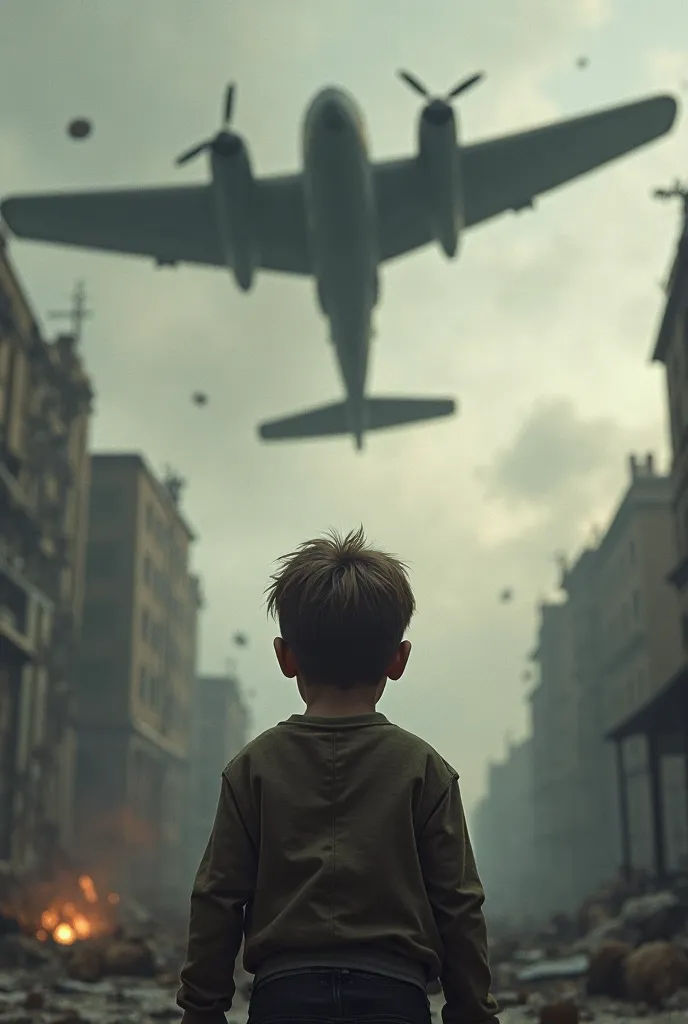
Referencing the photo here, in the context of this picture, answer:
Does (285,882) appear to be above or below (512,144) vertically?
below

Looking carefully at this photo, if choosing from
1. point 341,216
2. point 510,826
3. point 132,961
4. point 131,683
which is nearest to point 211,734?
point 131,683

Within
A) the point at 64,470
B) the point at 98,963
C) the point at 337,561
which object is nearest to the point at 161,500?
the point at 64,470

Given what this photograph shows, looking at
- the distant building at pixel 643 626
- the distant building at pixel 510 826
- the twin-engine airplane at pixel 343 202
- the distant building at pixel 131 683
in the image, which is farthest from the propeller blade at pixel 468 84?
the distant building at pixel 510 826

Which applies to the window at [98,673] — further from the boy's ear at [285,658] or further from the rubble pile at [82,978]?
the boy's ear at [285,658]

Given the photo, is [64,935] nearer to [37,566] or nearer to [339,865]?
[339,865]

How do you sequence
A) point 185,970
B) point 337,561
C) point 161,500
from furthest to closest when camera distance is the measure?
point 161,500 → point 337,561 → point 185,970

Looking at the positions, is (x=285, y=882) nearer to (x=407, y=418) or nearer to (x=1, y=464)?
(x=407, y=418)
